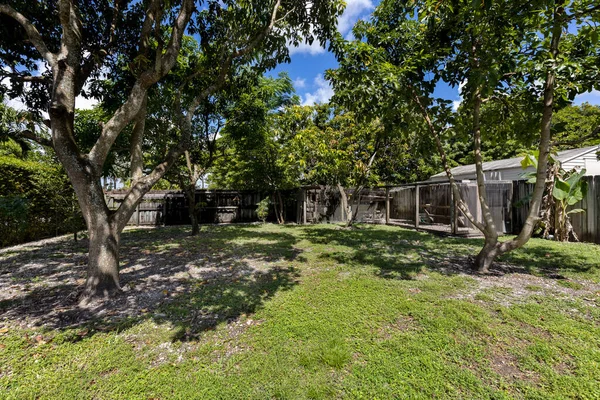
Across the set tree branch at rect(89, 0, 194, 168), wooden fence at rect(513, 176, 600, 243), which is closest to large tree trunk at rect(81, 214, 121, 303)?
tree branch at rect(89, 0, 194, 168)

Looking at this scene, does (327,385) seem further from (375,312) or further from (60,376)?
(60,376)

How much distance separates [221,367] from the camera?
7.26 feet

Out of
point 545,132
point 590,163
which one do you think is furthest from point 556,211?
point 590,163

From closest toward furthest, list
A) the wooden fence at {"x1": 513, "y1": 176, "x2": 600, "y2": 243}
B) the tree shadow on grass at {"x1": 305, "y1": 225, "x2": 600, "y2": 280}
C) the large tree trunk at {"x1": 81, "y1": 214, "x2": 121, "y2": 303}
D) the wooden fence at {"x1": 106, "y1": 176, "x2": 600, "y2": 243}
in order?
1. the large tree trunk at {"x1": 81, "y1": 214, "x2": 121, "y2": 303}
2. the tree shadow on grass at {"x1": 305, "y1": 225, "x2": 600, "y2": 280}
3. the wooden fence at {"x1": 513, "y1": 176, "x2": 600, "y2": 243}
4. the wooden fence at {"x1": 106, "y1": 176, "x2": 600, "y2": 243}

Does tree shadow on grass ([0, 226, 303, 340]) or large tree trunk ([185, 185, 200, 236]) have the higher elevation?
large tree trunk ([185, 185, 200, 236])

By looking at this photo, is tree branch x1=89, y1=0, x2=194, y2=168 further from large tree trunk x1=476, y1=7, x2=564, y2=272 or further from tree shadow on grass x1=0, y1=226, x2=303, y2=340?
large tree trunk x1=476, y1=7, x2=564, y2=272

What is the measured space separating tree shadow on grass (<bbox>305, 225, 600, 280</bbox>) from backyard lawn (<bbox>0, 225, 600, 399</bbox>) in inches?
3.0

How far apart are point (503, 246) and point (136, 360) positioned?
5.29m

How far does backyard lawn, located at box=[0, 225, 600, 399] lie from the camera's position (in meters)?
2.00

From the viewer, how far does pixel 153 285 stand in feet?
13.1

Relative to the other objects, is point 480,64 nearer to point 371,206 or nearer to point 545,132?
point 545,132

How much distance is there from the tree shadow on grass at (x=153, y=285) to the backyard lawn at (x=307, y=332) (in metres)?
0.02

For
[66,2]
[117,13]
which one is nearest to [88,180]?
[66,2]

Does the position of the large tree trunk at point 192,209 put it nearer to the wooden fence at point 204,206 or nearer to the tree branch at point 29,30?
the wooden fence at point 204,206
